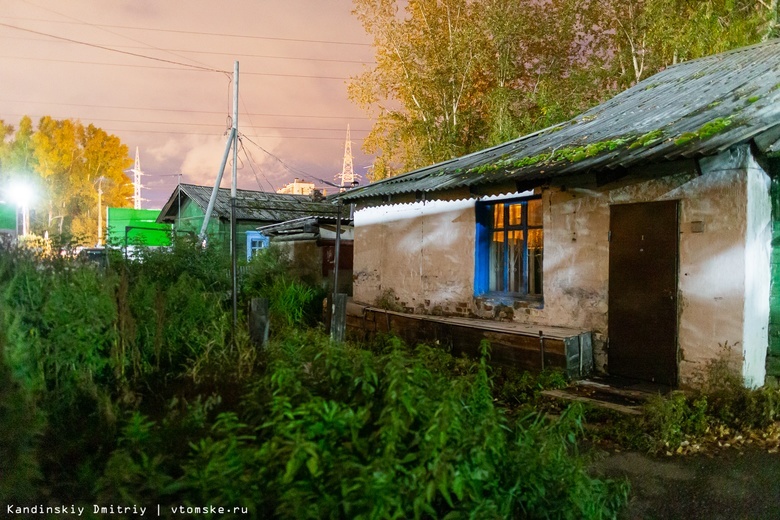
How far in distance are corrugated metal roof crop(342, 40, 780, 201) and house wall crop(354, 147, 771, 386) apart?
1.15 feet

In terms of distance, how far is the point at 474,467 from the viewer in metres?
2.62

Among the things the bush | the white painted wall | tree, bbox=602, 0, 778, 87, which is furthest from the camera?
tree, bbox=602, 0, 778, 87

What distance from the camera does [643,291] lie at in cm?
633

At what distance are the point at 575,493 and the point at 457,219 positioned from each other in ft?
21.2

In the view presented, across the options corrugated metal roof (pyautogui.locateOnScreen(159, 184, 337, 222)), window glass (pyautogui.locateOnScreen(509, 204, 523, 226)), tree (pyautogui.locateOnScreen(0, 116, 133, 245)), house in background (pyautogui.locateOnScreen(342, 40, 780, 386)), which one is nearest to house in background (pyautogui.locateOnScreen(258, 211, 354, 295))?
house in background (pyautogui.locateOnScreen(342, 40, 780, 386))

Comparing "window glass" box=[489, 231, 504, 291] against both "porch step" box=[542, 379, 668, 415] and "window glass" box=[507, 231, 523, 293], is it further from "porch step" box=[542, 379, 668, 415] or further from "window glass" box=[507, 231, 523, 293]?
"porch step" box=[542, 379, 668, 415]

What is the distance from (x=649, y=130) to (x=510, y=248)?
104 inches

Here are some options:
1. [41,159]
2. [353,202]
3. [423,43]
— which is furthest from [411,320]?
[41,159]

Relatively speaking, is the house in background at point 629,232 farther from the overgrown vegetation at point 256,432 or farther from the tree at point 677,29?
the tree at point 677,29

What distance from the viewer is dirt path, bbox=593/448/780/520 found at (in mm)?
3598

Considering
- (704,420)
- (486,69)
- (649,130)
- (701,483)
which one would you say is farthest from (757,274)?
(486,69)

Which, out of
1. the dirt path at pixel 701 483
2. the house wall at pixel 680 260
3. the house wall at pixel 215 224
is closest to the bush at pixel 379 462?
the dirt path at pixel 701 483

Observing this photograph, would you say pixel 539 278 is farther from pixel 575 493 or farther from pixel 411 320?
pixel 575 493

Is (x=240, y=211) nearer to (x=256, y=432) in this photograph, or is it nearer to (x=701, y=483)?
(x=256, y=432)
